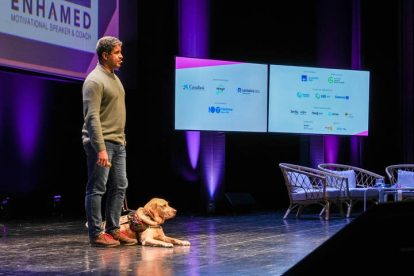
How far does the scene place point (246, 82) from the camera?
6.47 meters

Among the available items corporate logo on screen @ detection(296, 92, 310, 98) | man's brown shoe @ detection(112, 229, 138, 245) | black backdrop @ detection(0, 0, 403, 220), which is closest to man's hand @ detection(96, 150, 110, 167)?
man's brown shoe @ detection(112, 229, 138, 245)

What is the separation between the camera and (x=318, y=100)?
21.9 ft

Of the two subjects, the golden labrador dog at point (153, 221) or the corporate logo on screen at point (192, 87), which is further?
the corporate logo on screen at point (192, 87)

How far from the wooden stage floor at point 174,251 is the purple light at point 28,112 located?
1.07 metres

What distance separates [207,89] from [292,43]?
2.16 m

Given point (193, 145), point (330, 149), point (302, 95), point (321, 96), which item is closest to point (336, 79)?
point (321, 96)

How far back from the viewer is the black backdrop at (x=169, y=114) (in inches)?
235

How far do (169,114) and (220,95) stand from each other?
1001 mm

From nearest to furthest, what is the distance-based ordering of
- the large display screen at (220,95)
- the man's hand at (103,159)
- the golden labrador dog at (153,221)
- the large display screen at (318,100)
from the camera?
the man's hand at (103,159), the golden labrador dog at (153,221), the large display screen at (220,95), the large display screen at (318,100)

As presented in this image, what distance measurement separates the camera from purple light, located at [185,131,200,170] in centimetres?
709

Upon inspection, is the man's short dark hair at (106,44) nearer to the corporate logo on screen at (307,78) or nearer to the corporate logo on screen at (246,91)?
the corporate logo on screen at (246,91)

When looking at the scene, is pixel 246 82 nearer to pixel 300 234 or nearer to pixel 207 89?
pixel 207 89

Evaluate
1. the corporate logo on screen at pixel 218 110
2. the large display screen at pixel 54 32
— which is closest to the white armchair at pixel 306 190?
the corporate logo on screen at pixel 218 110

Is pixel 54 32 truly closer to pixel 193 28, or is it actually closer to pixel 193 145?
pixel 193 28
